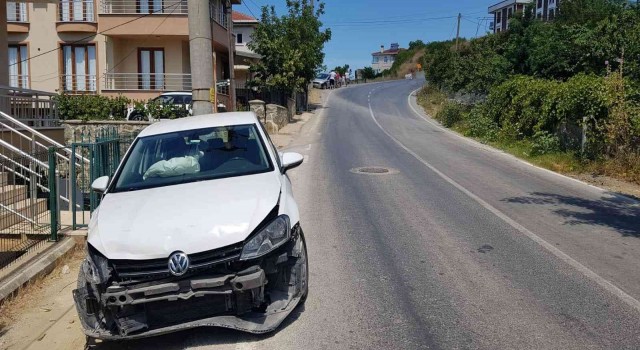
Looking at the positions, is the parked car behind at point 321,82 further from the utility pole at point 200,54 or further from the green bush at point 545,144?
the utility pole at point 200,54

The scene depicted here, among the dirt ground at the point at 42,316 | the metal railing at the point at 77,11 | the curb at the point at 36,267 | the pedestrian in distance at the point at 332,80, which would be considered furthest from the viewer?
the pedestrian in distance at the point at 332,80

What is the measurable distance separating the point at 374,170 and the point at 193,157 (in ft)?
29.6

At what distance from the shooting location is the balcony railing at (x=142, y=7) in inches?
1037

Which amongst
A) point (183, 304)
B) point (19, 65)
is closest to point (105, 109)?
point (19, 65)

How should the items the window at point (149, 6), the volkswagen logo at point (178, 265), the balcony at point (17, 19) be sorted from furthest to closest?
the balcony at point (17, 19) < the window at point (149, 6) < the volkswagen logo at point (178, 265)

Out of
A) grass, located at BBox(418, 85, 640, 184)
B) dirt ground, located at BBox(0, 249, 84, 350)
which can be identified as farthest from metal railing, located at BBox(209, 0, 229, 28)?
dirt ground, located at BBox(0, 249, 84, 350)

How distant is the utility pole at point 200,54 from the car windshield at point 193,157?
14.4ft

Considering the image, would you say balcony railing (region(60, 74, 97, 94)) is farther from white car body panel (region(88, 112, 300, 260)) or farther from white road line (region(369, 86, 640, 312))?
white car body panel (region(88, 112, 300, 260))

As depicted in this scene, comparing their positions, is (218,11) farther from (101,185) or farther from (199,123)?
(101,185)

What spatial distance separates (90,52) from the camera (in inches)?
1089

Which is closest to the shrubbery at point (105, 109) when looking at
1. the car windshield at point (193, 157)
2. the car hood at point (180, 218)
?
the car windshield at point (193, 157)

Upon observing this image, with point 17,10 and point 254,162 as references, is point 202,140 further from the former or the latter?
point 17,10

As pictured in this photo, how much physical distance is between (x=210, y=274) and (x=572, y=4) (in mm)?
33939

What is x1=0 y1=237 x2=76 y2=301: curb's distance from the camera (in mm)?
5885
